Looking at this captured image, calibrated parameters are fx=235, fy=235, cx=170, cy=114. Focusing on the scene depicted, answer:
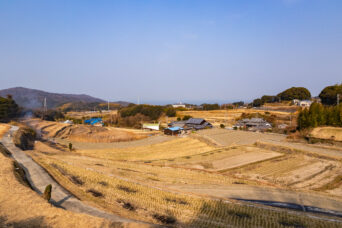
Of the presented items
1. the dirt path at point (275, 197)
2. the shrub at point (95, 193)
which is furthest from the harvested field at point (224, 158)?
the shrub at point (95, 193)

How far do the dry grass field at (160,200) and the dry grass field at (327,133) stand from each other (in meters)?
17.9

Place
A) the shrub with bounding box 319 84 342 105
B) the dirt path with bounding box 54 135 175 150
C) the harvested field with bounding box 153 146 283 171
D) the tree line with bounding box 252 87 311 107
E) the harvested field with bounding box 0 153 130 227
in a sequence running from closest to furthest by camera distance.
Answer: the harvested field with bounding box 0 153 130 227, the harvested field with bounding box 153 146 283 171, the dirt path with bounding box 54 135 175 150, the shrub with bounding box 319 84 342 105, the tree line with bounding box 252 87 311 107

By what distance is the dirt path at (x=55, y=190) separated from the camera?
1027 cm

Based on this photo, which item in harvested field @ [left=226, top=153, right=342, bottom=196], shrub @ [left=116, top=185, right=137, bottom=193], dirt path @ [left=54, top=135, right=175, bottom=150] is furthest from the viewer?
dirt path @ [left=54, top=135, right=175, bottom=150]

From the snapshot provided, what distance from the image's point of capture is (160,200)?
41.4ft

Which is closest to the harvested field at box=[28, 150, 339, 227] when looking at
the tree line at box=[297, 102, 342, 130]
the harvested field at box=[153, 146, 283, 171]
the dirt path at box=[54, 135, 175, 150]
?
the harvested field at box=[153, 146, 283, 171]

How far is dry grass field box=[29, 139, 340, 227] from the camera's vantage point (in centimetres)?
1057

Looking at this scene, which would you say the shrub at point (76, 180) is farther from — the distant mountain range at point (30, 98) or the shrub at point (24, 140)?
the distant mountain range at point (30, 98)

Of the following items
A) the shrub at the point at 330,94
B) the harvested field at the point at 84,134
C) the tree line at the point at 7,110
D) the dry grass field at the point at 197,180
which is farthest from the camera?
the shrub at the point at 330,94

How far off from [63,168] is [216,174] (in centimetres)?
1195

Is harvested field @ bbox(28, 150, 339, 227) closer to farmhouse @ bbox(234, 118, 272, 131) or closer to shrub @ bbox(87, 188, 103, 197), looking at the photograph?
shrub @ bbox(87, 188, 103, 197)

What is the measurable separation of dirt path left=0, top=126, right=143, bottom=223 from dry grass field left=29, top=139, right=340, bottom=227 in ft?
1.73

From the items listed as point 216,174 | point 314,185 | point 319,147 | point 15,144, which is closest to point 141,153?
point 216,174

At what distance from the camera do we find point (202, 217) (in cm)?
1081
